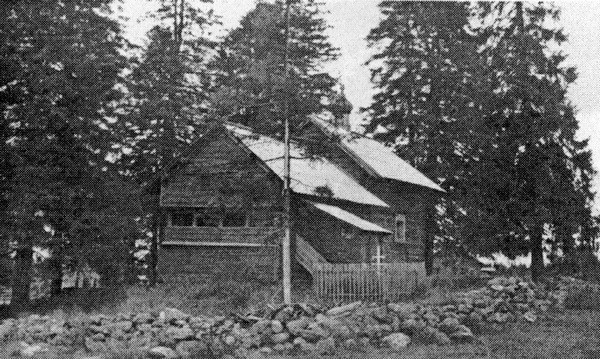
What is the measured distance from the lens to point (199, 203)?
2938cm

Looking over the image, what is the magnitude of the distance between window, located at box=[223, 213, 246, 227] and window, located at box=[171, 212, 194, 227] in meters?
1.62

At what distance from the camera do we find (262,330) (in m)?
14.8

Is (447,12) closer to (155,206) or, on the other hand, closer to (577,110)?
(577,110)

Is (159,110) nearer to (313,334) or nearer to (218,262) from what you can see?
(218,262)

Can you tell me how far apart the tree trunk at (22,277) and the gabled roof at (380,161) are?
45.6 feet

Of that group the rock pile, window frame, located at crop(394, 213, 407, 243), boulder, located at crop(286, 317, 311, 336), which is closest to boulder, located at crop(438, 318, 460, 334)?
the rock pile

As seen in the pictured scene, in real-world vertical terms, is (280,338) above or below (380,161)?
below

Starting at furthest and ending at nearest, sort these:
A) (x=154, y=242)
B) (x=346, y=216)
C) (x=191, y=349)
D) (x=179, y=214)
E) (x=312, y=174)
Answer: (x=154, y=242) → (x=312, y=174) → (x=179, y=214) → (x=346, y=216) → (x=191, y=349)

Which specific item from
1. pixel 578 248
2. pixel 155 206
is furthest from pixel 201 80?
pixel 578 248

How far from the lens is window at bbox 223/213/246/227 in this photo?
2936cm

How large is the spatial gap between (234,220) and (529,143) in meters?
13.2

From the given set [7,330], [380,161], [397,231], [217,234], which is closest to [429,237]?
[397,231]

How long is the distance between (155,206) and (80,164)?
696 centimetres

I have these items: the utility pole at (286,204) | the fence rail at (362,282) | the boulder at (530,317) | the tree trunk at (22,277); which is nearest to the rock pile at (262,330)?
the boulder at (530,317)
